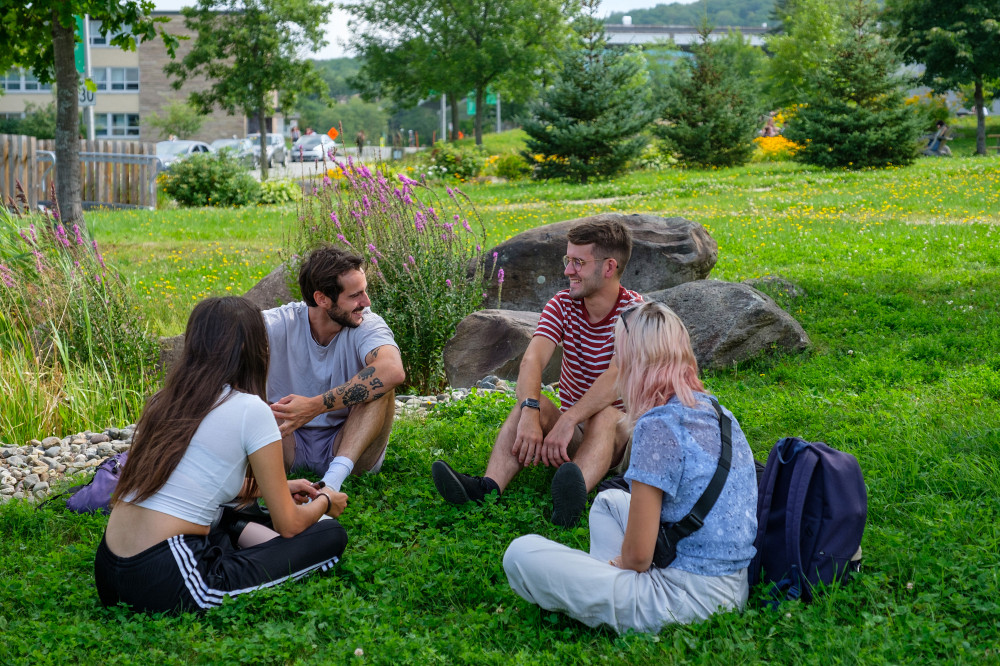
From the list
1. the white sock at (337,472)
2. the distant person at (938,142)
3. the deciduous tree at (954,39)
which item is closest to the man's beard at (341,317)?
the white sock at (337,472)

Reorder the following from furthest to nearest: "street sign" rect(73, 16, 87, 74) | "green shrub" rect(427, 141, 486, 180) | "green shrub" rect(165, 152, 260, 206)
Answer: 1. "green shrub" rect(427, 141, 486, 180)
2. "green shrub" rect(165, 152, 260, 206)
3. "street sign" rect(73, 16, 87, 74)

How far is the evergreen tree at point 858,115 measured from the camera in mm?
21016

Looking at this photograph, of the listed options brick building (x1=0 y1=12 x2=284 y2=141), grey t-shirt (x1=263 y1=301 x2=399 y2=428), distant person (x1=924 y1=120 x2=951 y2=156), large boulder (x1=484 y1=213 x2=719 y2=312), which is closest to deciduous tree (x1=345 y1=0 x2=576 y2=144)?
distant person (x1=924 y1=120 x2=951 y2=156)

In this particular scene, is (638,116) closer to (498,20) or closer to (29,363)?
(498,20)

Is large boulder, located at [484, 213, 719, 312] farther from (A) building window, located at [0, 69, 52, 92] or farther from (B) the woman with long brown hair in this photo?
(A) building window, located at [0, 69, 52, 92]

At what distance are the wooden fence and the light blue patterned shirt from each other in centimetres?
1692

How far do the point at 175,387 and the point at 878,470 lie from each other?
3.22 metres

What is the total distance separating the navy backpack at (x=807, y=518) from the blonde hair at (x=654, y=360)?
1.55 feet

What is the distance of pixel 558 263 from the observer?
8.20 metres

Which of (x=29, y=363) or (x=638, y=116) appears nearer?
(x=29, y=363)

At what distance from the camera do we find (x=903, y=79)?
21875mm

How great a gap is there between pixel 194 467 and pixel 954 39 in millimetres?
28832

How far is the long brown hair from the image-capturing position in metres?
3.14

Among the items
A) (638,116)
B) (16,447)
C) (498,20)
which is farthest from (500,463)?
(498,20)
